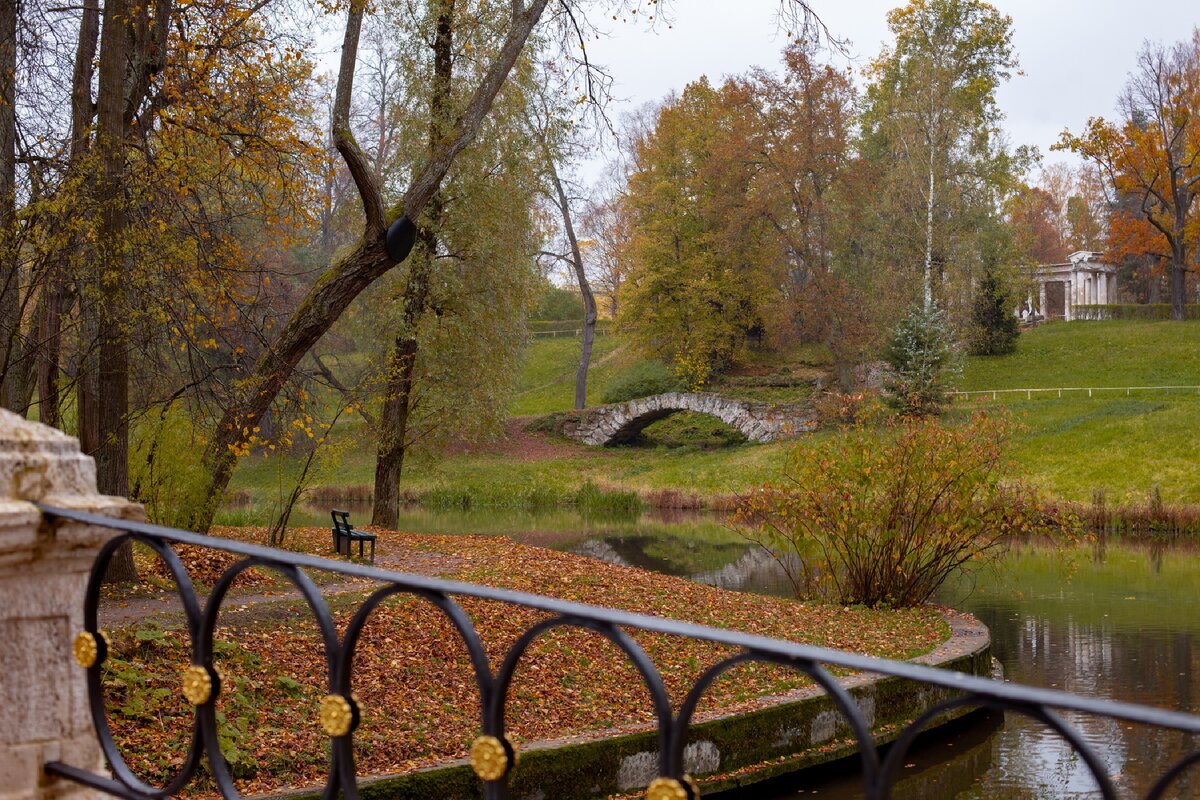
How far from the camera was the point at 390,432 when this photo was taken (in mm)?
18922

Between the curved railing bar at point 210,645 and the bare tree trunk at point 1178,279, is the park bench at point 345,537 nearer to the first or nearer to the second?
the curved railing bar at point 210,645

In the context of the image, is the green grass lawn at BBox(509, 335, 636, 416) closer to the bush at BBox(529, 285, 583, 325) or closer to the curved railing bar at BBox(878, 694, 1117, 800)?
the bush at BBox(529, 285, 583, 325)

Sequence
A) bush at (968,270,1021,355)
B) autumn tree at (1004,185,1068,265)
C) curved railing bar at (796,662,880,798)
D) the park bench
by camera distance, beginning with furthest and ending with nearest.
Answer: autumn tree at (1004,185,1068,265) → bush at (968,270,1021,355) → the park bench → curved railing bar at (796,662,880,798)

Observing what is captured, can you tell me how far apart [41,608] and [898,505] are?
9917 millimetres

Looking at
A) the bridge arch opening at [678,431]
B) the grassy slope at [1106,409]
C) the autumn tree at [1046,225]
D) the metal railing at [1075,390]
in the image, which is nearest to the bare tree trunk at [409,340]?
the grassy slope at [1106,409]

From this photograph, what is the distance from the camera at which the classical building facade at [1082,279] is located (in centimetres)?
5266

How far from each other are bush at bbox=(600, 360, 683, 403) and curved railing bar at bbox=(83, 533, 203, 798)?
118 ft

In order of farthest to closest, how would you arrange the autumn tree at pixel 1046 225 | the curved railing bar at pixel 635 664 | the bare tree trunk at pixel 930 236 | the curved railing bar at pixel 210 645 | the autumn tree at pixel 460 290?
1. the autumn tree at pixel 1046 225
2. the bare tree trunk at pixel 930 236
3. the autumn tree at pixel 460 290
4. the curved railing bar at pixel 210 645
5. the curved railing bar at pixel 635 664

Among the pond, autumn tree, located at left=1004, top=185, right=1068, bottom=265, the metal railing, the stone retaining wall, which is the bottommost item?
the pond

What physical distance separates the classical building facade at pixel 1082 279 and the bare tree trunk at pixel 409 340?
3979 cm

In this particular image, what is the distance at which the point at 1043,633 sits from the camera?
12.2m

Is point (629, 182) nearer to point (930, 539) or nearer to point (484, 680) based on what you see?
point (930, 539)

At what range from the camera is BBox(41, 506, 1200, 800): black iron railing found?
4.82 ft

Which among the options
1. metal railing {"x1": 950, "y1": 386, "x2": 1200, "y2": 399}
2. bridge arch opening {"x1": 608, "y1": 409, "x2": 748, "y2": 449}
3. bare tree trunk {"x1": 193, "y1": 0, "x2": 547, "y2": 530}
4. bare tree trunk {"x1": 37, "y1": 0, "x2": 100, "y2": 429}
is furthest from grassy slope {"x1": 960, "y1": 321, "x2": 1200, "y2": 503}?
bare tree trunk {"x1": 37, "y1": 0, "x2": 100, "y2": 429}
